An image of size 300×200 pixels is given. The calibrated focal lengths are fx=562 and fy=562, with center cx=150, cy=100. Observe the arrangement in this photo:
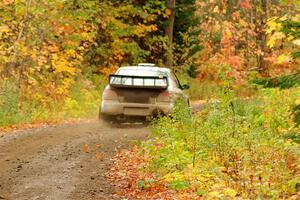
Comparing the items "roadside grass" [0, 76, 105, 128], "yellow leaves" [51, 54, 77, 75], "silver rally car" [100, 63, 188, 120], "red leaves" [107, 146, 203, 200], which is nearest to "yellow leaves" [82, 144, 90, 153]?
"red leaves" [107, 146, 203, 200]

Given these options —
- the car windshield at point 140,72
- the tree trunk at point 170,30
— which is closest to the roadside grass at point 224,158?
the car windshield at point 140,72

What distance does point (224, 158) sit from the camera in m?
9.41

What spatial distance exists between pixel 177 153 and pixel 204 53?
30.3 metres

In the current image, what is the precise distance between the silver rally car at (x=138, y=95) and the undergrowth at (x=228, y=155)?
2995 millimetres

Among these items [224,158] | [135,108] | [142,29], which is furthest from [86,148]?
[142,29]

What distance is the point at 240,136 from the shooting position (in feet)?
31.8

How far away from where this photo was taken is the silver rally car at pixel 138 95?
14.9 meters

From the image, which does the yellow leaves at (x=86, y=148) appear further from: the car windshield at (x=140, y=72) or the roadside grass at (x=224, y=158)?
the car windshield at (x=140, y=72)

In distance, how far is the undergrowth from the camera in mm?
7689

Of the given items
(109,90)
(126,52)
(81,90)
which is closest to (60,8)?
(81,90)

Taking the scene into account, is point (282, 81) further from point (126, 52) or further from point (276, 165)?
point (126, 52)

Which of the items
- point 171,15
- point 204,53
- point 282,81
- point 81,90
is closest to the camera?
point 282,81

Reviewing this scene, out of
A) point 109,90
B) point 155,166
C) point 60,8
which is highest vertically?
point 60,8

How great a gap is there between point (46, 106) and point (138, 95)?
5931 mm
